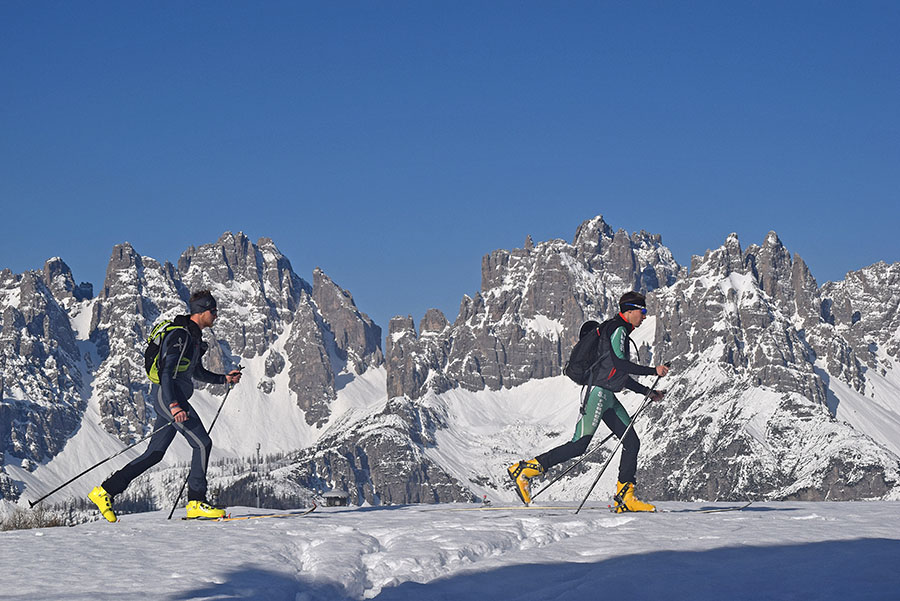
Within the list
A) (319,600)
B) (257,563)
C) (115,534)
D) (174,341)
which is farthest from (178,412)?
(319,600)

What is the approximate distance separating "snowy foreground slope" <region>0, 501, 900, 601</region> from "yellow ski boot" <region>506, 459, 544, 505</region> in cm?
286

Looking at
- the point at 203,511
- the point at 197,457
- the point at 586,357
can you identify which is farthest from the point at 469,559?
the point at 197,457

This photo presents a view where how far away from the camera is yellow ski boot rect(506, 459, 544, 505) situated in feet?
68.2

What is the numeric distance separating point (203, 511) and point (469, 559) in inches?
272

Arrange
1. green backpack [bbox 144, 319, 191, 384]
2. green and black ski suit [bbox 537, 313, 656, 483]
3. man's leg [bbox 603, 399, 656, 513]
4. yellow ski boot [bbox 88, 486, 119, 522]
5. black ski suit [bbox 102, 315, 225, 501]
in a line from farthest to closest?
green and black ski suit [bbox 537, 313, 656, 483] → man's leg [bbox 603, 399, 656, 513] → green backpack [bbox 144, 319, 191, 384] → black ski suit [bbox 102, 315, 225, 501] → yellow ski boot [bbox 88, 486, 119, 522]

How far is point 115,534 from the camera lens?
1598cm

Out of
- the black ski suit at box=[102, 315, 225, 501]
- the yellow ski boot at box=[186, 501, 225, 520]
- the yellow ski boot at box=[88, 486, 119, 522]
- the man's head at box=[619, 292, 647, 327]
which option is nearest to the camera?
the yellow ski boot at box=[88, 486, 119, 522]

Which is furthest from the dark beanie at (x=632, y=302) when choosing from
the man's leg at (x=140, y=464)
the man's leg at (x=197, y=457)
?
the man's leg at (x=140, y=464)

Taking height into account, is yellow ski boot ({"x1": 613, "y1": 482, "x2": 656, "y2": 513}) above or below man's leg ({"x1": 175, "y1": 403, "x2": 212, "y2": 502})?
below

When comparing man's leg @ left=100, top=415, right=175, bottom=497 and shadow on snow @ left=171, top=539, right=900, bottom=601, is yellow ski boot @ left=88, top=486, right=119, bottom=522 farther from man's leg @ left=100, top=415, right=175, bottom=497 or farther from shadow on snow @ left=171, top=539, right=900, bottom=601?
shadow on snow @ left=171, top=539, right=900, bottom=601

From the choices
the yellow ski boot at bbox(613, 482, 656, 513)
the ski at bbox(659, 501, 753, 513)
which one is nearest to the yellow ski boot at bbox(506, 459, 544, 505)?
the yellow ski boot at bbox(613, 482, 656, 513)

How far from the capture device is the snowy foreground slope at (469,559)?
456 inches

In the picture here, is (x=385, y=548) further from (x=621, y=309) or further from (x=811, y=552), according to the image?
(x=621, y=309)

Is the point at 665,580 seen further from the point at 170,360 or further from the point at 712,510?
the point at 170,360
